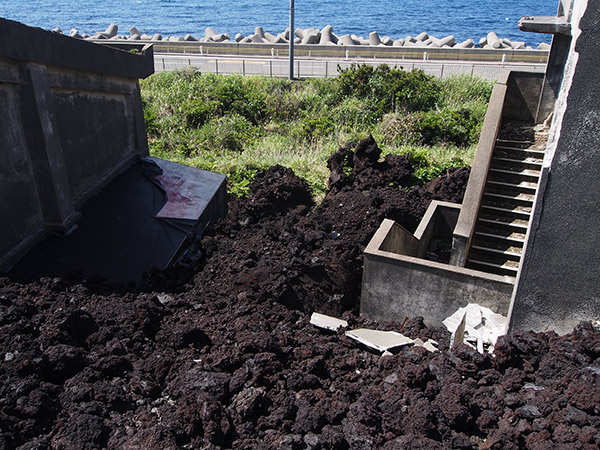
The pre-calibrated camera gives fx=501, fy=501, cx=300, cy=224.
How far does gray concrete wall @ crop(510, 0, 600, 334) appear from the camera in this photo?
5.22 metres

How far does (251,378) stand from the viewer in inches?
202

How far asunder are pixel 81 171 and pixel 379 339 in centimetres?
643

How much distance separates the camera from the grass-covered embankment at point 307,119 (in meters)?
15.4

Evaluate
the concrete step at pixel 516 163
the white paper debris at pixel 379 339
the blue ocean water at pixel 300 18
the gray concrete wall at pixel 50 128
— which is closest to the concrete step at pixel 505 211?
the concrete step at pixel 516 163

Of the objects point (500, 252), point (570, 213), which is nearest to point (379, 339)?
point (570, 213)

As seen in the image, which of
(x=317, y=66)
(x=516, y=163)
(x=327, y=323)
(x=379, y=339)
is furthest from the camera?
A: (x=317, y=66)

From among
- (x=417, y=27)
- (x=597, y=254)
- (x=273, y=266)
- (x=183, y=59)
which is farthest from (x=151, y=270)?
(x=417, y=27)

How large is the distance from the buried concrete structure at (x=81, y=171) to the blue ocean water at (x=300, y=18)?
240ft

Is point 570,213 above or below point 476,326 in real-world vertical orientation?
above

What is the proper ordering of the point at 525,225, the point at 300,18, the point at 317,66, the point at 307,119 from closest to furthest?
the point at 525,225
the point at 307,119
the point at 317,66
the point at 300,18

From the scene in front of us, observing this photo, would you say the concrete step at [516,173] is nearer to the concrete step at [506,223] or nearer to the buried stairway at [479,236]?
the buried stairway at [479,236]

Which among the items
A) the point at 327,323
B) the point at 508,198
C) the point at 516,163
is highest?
the point at 516,163

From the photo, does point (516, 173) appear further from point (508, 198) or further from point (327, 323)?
point (327, 323)

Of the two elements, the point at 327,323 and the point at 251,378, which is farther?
the point at 327,323
